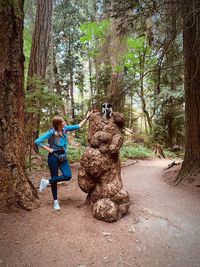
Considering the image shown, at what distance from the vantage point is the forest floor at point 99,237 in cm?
330

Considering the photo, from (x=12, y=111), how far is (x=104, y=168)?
1.95 meters

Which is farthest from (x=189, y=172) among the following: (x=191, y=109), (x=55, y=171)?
(x=55, y=171)

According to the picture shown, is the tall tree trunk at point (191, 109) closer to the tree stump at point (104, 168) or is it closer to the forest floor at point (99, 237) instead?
the forest floor at point (99, 237)

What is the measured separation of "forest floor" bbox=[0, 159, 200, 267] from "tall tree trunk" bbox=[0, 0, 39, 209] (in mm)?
326

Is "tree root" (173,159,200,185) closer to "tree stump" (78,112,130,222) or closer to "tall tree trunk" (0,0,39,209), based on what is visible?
"tree stump" (78,112,130,222)

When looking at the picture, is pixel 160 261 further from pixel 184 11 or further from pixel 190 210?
pixel 184 11

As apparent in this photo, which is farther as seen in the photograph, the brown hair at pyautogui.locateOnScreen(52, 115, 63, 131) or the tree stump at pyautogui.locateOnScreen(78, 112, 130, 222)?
the brown hair at pyautogui.locateOnScreen(52, 115, 63, 131)

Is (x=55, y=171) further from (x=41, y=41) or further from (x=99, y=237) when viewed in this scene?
(x=41, y=41)

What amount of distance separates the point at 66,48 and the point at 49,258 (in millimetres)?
16763

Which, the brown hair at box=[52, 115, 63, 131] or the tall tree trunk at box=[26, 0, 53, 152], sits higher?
the tall tree trunk at box=[26, 0, 53, 152]

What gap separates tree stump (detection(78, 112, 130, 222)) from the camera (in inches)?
175

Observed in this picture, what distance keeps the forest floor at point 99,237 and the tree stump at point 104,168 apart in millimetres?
295

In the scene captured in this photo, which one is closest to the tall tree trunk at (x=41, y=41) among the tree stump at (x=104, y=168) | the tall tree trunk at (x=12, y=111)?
the tall tree trunk at (x=12, y=111)

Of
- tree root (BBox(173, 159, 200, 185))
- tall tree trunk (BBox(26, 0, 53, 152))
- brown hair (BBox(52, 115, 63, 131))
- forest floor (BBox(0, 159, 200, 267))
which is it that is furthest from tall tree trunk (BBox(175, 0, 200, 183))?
tall tree trunk (BBox(26, 0, 53, 152))
